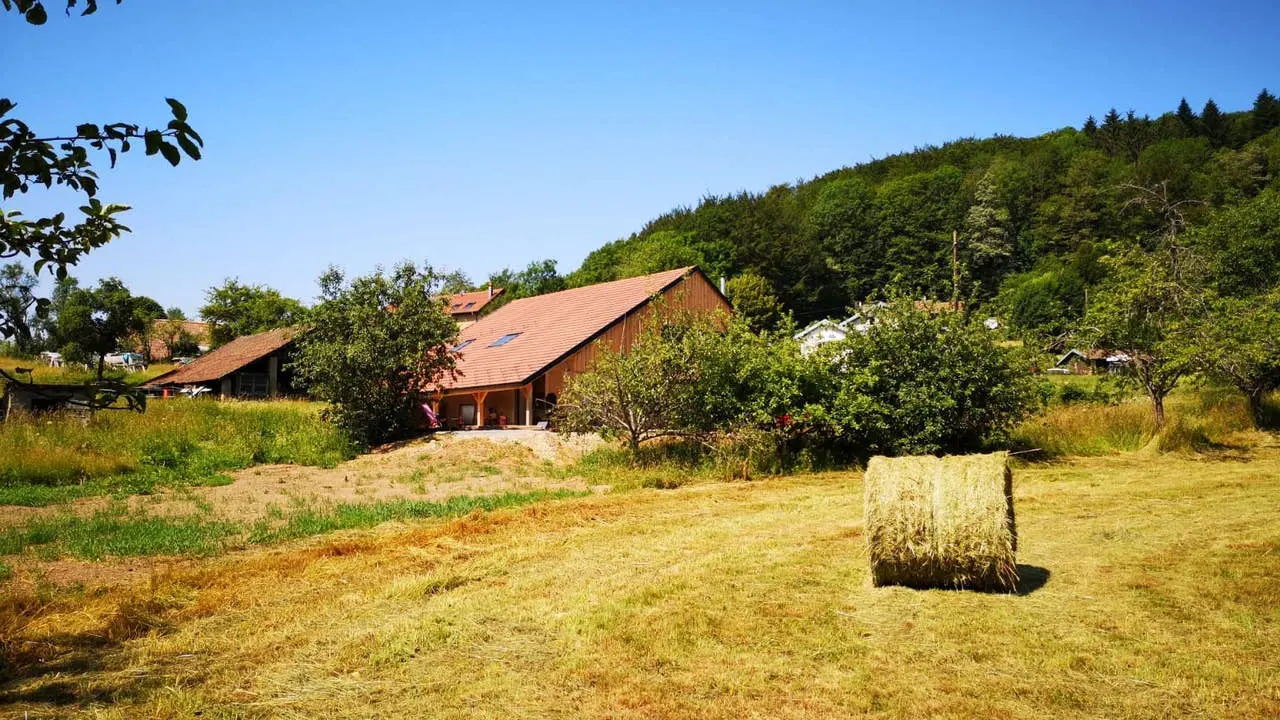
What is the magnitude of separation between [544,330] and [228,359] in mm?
23119

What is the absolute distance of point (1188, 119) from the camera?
3848 inches

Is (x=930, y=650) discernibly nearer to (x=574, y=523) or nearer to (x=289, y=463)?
(x=574, y=523)

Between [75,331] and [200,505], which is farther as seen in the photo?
[75,331]

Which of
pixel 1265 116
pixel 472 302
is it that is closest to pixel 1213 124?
pixel 1265 116

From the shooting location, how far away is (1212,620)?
579 cm

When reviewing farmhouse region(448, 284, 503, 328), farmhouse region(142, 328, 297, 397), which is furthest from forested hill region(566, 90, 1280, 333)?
farmhouse region(142, 328, 297, 397)

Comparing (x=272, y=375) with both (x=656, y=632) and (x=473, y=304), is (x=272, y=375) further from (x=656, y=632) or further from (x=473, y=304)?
(x=656, y=632)

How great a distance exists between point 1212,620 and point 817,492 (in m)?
7.60

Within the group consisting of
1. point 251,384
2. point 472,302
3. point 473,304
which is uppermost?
point 472,302

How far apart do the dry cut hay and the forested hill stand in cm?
4964

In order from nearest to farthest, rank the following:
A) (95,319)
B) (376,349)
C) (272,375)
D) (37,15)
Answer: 1. (37,15)
2. (376,349)
3. (272,375)
4. (95,319)

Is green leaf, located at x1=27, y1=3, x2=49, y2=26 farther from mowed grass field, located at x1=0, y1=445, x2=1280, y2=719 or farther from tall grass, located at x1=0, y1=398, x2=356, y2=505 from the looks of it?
tall grass, located at x1=0, y1=398, x2=356, y2=505

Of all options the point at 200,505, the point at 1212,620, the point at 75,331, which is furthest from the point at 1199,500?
the point at 75,331

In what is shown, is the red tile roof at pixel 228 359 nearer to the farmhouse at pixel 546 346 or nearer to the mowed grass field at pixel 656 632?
the farmhouse at pixel 546 346
